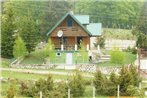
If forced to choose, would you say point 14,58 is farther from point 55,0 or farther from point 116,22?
point 116,22

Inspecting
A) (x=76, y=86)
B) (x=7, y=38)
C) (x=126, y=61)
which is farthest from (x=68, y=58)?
(x=76, y=86)

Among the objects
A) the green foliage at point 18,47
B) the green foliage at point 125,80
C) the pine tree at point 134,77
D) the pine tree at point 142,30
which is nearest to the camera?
the green foliage at point 125,80

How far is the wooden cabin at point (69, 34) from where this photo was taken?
43.5 m

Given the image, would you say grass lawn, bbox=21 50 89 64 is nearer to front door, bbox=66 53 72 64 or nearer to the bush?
front door, bbox=66 53 72 64

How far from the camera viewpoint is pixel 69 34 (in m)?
43.8

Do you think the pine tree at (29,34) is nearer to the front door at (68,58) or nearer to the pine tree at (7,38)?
the pine tree at (7,38)

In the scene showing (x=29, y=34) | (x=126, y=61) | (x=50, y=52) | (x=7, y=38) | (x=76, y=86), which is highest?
(x=29, y=34)

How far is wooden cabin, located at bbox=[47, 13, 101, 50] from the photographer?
1713 inches

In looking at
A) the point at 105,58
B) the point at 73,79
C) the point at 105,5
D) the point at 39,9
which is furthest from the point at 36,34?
the point at 105,5

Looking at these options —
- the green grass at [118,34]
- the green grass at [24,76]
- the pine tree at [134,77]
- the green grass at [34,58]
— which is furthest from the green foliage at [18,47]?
the green grass at [118,34]

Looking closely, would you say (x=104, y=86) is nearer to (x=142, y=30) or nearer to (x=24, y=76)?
(x=24, y=76)

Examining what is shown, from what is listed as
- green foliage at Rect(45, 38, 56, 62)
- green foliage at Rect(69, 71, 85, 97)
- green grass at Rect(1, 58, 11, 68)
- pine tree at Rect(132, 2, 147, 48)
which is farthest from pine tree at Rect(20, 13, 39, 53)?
green foliage at Rect(69, 71, 85, 97)

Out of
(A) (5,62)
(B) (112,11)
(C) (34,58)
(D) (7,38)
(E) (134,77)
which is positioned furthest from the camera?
(B) (112,11)

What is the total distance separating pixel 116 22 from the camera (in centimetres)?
7925
